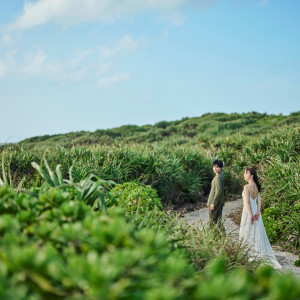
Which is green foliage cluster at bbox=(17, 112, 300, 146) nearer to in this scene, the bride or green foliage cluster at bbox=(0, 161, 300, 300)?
the bride

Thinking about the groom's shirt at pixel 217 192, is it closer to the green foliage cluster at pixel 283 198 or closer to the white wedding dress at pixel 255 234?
the white wedding dress at pixel 255 234

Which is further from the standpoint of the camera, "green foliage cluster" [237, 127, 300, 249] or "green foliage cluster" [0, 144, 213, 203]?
"green foliage cluster" [0, 144, 213, 203]

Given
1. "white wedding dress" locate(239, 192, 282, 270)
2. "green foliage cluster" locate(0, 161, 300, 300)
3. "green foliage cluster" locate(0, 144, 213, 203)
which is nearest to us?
"green foliage cluster" locate(0, 161, 300, 300)

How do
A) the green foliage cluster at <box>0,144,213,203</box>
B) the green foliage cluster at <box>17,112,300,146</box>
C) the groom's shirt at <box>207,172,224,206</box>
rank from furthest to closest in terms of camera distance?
the green foliage cluster at <box>17,112,300,146</box>, the green foliage cluster at <box>0,144,213,203</box>, the groom's shirt at <box>207,172,224,206</box>

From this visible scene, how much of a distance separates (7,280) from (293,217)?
A: 6.77 m

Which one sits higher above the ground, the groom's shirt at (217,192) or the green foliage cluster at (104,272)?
the green foliage cluster at (104,272)

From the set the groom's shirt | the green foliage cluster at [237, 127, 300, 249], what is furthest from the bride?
the green foliage cluster at [237, 127, 300, 249]

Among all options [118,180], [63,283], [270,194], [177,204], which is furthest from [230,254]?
[177,204]

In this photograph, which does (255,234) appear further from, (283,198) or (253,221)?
(283,198)

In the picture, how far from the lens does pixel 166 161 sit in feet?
38.2

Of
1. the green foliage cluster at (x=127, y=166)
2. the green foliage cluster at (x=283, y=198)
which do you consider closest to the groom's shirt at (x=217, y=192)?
the green foliage cluster at (x=283, y=198)

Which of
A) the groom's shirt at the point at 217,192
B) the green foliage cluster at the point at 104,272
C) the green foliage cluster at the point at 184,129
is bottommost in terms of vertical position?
the groom's shirt at the point at 217,192

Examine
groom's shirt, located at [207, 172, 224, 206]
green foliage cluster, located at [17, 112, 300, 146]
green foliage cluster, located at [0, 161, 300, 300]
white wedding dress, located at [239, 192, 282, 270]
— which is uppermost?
green foliage cluster, located at [17, 112, 300, 146]

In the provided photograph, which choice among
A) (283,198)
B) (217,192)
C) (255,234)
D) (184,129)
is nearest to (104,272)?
(255,234)
